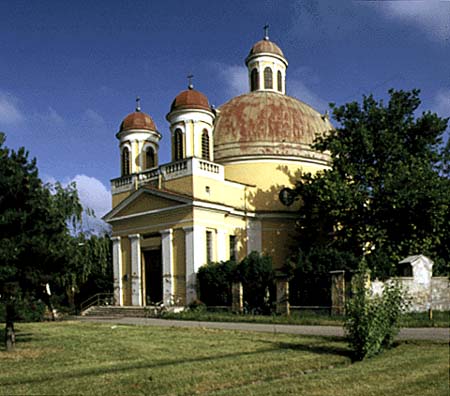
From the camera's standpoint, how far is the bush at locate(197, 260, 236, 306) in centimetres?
3050

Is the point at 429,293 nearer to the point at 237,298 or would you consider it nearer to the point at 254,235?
the point at 237,298

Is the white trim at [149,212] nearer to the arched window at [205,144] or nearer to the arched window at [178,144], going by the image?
the arched window at [178,144]

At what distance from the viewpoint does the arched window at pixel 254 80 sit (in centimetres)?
4550

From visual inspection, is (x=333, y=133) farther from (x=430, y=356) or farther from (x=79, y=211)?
(x=430, y=356)

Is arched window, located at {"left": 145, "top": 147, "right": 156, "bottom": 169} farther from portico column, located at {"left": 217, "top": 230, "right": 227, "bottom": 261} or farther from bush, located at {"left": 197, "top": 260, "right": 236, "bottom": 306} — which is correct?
bush, located at {"left": 197, "top": 260, "right": 236, "bottom": 306}

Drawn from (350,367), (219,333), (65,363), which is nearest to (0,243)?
(65,363)

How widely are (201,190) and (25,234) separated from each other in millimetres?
18454

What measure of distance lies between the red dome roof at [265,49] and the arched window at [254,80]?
155cm

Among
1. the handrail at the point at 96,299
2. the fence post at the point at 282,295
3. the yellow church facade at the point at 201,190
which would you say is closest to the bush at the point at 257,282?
the fence post at the point at 282,295

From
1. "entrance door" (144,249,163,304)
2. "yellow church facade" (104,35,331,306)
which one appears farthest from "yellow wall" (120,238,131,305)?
"entrance door" (144,249,163,304)

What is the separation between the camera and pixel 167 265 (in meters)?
33.3

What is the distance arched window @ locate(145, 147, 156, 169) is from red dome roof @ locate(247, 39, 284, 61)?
13423 mm

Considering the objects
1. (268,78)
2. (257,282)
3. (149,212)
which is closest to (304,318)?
(257,282)

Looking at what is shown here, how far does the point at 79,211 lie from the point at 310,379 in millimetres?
30001
